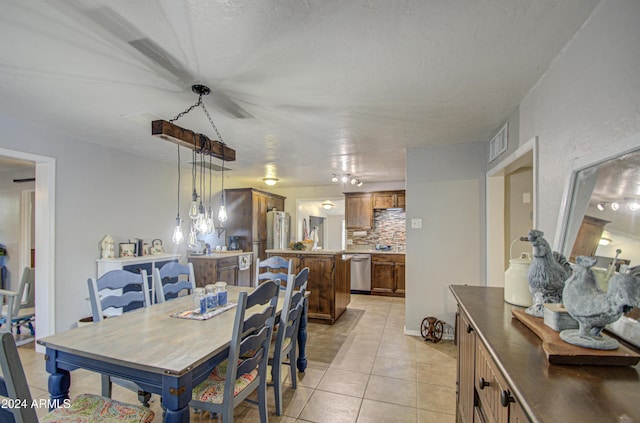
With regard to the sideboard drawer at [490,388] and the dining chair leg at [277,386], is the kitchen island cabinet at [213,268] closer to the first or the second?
the dining chair leg at [277,386]

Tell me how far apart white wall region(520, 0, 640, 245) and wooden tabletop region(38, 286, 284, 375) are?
2.03m

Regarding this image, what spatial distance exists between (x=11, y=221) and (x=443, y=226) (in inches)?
265

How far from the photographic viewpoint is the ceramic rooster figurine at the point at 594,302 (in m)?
0.80

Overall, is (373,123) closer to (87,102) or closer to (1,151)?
(87,102)

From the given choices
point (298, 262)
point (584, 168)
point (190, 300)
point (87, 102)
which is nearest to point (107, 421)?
point (190, 300)

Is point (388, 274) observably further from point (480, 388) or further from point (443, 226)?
point (480, 388)

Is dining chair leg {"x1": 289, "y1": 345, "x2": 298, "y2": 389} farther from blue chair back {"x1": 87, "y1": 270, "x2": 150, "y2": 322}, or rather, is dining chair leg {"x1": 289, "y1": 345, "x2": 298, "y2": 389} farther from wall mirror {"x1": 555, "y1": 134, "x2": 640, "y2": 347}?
wall mirror {"x1": 555, "y1": 134, "x2": 640, "y2": 347}

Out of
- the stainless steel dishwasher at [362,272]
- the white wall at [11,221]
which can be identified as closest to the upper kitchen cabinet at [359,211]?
the stainless steel dishwasher at [362,272]

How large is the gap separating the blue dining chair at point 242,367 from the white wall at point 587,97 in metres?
1.73

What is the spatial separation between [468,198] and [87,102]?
3889mm

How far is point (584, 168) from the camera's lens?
134 centimetres

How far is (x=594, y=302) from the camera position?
0.86 meters

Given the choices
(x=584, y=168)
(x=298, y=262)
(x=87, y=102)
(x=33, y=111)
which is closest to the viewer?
(x=584, y=168)

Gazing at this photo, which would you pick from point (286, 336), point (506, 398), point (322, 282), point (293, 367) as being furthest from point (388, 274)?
point (506, 398)
